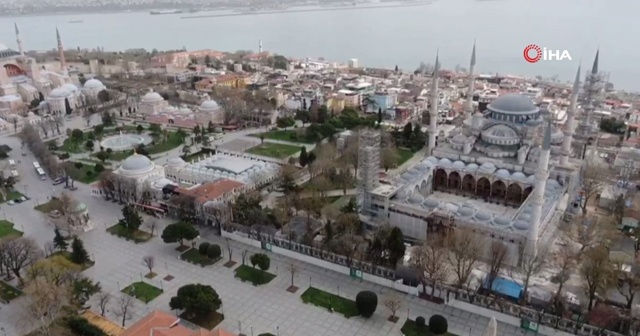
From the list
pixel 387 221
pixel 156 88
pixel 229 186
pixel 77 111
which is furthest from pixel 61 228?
pixel 156 88

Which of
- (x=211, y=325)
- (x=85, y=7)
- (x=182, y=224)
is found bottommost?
(x=211, y=325)

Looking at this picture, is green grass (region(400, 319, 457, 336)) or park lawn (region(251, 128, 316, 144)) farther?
park lawn (region(251, 128, 316, 144))

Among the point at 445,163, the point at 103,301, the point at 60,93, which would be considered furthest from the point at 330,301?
the point at 60,93

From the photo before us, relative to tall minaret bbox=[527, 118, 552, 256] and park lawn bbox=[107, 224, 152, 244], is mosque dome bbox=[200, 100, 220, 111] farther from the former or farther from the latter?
tall minaret bbox=[527, 118, 552, 256]

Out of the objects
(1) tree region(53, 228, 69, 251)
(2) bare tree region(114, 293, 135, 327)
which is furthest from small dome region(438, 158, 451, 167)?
(1) tree region(53, 228, 69, 251)

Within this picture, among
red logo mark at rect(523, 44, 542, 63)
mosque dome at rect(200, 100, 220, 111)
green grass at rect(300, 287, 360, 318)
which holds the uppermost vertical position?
red logo mark at rect(523, 44, 542, 63)

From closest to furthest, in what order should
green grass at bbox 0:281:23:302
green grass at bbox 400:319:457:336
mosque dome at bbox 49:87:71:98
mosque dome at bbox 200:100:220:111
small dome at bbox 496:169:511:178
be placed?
green grass at bbox 400:319:457:336 → green grass at bbox 0:281:23:302 → small dome at bbox 496:169:511:178 → mosque dome at bbox 200:100:220:111 → mosque dome at bbox 49:87:71:98

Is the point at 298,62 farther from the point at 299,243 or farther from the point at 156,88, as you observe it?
the point at 299,243
